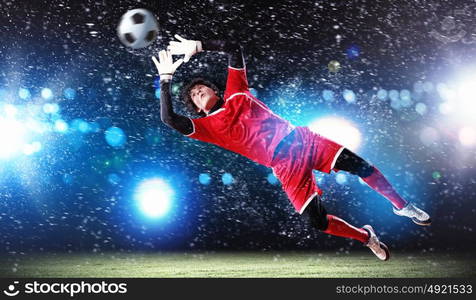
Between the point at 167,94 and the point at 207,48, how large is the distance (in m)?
0.48

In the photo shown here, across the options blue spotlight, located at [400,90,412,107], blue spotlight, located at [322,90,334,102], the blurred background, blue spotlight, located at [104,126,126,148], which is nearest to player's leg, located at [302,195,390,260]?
the blurred background

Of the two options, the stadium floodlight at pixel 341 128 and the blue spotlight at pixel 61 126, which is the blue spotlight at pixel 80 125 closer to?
the blue spotlight at pixel 61 126

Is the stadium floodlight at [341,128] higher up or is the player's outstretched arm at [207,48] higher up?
the stadium floodlight at [341,128]

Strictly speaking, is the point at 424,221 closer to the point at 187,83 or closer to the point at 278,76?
the point at 187,83

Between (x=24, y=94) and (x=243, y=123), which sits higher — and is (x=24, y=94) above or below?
above

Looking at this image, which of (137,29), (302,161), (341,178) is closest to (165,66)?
(137,29)

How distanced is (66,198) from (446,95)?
5.26 metres

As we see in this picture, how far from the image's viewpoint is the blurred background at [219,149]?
19.2ft

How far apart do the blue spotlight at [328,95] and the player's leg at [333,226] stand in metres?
2.37

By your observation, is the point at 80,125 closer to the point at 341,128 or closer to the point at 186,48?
the point at 186,48

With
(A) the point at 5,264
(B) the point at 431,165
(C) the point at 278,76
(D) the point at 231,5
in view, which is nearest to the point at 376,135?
(B) the point at 431,165

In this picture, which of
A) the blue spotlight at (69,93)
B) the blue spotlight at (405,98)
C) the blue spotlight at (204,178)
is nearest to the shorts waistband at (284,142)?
the blue spotlight at (204,178)

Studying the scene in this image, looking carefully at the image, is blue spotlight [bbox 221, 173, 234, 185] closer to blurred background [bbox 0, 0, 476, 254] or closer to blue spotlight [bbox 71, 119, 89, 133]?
blurred background [bbox 0, 0, 476, 254]

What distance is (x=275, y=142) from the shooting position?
3.72 m
